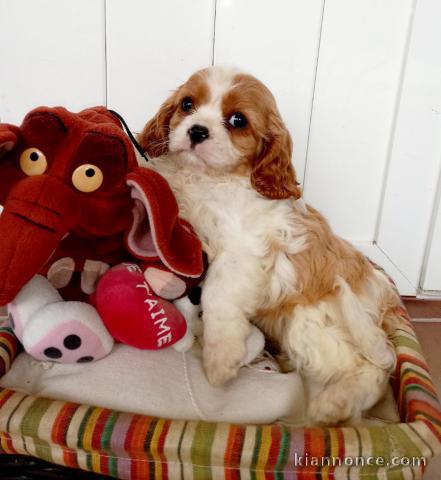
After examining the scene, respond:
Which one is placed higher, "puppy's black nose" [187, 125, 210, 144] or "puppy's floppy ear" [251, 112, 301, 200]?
"puppy's black nose" [187, 125, 210, 144]

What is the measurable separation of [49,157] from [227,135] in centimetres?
50

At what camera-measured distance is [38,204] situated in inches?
40.3

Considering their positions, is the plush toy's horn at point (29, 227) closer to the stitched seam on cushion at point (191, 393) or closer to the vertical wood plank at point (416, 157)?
the stitched seam on cushion at point (191, 393)

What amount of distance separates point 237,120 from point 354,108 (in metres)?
0.98

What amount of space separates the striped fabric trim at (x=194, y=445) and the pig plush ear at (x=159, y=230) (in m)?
0.38

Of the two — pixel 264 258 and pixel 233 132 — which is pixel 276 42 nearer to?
pixel 233 132

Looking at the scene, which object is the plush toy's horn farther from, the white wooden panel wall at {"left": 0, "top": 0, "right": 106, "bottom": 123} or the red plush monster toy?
the white wooden panel wall at {"left": 0, "top": 0, "right": 106, "bottom": 123}

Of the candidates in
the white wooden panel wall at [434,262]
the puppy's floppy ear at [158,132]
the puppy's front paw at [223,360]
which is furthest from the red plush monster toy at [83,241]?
the white wooden panel wall at [434,262]

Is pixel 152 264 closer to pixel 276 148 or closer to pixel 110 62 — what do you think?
pixel 276 148

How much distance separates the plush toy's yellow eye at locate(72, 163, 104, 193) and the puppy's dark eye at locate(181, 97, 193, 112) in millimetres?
427

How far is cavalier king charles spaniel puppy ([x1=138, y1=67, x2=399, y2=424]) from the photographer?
129 centimetres

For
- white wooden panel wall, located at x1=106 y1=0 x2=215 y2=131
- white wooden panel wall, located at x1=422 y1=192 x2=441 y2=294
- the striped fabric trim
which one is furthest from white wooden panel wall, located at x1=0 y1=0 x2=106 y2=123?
white wooden panel wall, located at x1=422 y1=192 x2=441 y2=294

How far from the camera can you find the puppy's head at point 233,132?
1.32m

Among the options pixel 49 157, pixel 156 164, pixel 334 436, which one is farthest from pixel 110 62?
pixel 334 436
